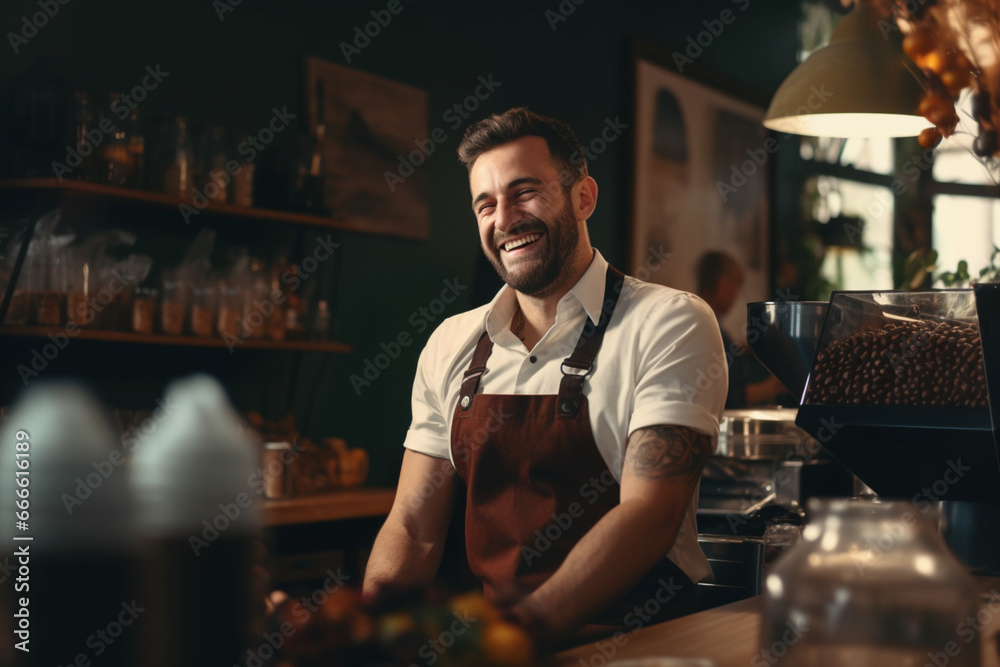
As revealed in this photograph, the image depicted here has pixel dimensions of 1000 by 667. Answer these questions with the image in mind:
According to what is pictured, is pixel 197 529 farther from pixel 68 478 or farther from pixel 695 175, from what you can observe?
pixel 695 175

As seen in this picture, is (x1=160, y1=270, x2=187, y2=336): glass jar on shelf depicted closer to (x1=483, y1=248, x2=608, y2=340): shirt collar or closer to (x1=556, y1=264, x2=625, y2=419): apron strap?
(x1=483, y1=248, x2=608, y2=340): shirt collar

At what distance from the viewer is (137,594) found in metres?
0.31

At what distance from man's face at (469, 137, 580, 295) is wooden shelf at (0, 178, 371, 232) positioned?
3.62 ft

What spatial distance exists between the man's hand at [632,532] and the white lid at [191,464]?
1.10 meters

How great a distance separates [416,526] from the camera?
187 cm

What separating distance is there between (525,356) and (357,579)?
4.87 feet

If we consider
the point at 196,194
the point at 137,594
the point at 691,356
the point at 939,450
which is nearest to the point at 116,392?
the point at 196,194

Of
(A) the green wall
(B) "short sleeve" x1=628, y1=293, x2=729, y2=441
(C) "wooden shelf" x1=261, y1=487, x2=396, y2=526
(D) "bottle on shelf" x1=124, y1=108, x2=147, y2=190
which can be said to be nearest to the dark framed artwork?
(A) the green wall

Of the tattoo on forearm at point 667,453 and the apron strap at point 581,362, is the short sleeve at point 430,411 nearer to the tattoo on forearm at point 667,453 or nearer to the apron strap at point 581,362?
the apron strap at point 581,362

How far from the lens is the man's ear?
2.06m

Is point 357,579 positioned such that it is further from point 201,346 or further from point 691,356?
→ point 691,356

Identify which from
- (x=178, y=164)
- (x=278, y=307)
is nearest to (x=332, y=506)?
(x=278, y=307)

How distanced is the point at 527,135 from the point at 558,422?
60 centimetres

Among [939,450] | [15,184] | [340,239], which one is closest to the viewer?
[939,450]
